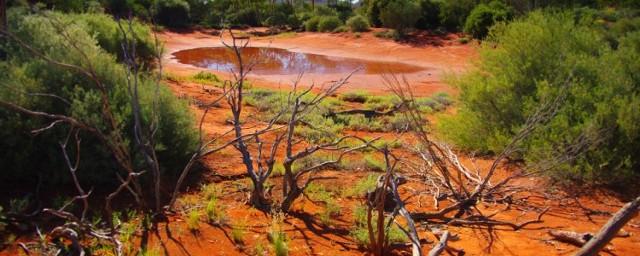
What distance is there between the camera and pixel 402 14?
2980 cm

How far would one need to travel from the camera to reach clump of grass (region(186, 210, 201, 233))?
14.7 feet

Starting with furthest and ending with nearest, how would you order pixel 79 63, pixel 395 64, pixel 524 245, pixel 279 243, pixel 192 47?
pixel 192 47
pixel 395 64
pixel 79 63
pixel 524 245
pixel 279 243

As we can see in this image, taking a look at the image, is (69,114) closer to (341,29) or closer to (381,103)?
(381,103)

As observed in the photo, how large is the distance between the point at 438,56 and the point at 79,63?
21254 mm

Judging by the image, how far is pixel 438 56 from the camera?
25.2 metres

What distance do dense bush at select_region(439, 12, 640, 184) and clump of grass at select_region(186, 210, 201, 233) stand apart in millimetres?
3916

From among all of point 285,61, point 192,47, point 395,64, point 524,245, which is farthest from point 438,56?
point 524,245

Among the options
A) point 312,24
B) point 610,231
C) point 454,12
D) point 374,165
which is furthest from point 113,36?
point 312,24

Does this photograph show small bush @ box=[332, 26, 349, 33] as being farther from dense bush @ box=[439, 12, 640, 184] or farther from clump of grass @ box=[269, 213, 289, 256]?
clump of grass @ box=[269, 213, 289, 256]

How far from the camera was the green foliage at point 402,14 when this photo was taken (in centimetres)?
2982

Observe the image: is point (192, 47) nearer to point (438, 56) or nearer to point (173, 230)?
point (438, 56)

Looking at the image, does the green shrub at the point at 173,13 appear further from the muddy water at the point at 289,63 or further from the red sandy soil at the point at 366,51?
the muddy water at the point at 289,63

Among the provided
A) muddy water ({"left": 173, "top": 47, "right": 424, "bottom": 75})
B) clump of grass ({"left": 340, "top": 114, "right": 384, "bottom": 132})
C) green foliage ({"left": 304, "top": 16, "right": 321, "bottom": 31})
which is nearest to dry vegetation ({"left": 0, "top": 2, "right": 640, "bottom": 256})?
clump of grass ({"left": 340, "top": 114, "right": 384, "bottom": 132})

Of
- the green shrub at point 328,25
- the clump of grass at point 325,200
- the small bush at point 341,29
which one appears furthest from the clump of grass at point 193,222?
the green shrub at point 328,25
